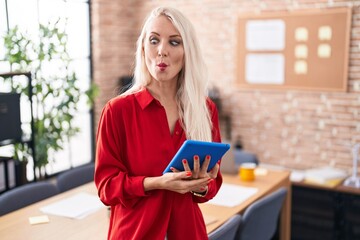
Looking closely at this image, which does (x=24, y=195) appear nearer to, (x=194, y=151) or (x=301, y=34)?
(x=194, y=151)

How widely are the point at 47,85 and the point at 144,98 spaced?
260cm

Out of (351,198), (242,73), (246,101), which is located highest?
(242,73)

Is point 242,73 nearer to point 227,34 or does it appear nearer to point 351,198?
point 227,34

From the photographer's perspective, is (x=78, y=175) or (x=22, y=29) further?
(x=22, y=29)

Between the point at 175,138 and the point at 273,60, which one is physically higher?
the point at 273,60

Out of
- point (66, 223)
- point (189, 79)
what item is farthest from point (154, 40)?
point (66, 223)

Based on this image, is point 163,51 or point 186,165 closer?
point 186,165

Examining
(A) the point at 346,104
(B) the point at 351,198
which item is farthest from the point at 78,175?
(A) the point at 346,104

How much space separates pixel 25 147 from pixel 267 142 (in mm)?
2476

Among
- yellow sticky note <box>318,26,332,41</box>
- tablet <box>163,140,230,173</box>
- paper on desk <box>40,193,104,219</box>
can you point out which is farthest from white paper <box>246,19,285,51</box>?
tablet <box>163,140,230,173</box>

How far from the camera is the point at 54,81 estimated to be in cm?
411

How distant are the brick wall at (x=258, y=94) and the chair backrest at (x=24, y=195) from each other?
186 cm

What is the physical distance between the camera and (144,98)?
161 cm

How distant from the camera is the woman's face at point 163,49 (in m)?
1.59
